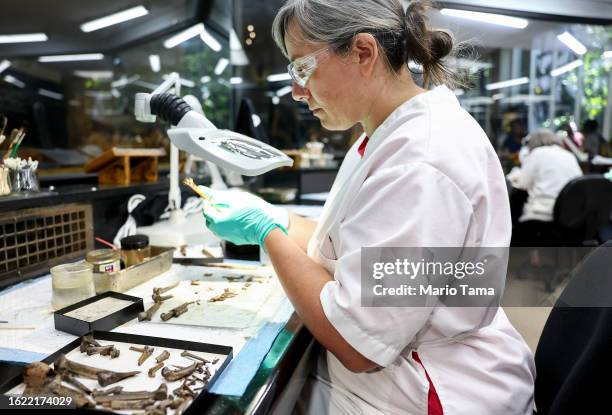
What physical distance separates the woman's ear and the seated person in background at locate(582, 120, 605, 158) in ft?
16.3

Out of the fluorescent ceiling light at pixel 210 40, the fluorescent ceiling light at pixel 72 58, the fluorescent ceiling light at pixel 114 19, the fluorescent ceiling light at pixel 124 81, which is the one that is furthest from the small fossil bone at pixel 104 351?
the fluorescent ceiling light at pixel 210 40

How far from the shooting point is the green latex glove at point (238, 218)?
1.05 metres

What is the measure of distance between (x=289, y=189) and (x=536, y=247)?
262 cm

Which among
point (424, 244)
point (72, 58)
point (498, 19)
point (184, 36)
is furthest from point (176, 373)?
point (498, 19)

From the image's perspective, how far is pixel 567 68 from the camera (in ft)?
16.0

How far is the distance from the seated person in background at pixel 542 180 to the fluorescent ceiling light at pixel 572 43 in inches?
58.9

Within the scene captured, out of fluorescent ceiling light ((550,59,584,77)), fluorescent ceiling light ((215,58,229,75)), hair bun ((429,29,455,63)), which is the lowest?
hair bun ((429,29,455,63))

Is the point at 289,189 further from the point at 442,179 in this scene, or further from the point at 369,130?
the point at 442,179

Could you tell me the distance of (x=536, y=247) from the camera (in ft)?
13.1

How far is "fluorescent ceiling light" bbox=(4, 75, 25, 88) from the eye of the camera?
1.52m

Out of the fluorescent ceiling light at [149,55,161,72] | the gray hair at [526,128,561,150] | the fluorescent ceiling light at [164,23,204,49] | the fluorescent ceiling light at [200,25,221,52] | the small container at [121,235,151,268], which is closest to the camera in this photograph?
the small container at [121,235,151,268]

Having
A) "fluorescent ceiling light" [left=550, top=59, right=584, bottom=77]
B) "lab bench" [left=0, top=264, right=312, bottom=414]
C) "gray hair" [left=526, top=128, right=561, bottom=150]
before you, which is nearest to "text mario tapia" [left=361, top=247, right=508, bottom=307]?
"lab bench" [left=0, top=264, right=312, bottom=414]

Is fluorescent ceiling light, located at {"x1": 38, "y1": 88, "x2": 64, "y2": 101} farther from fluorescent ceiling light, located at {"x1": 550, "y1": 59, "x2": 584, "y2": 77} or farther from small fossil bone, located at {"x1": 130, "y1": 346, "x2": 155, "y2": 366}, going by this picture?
fluorescent ceiling light, located at {"x1": 550, "y1": 59, "x2": 584, "y2": 77}

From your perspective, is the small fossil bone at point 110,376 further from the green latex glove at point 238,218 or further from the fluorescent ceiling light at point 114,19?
the fluorescent ceiling light at point 114,19
